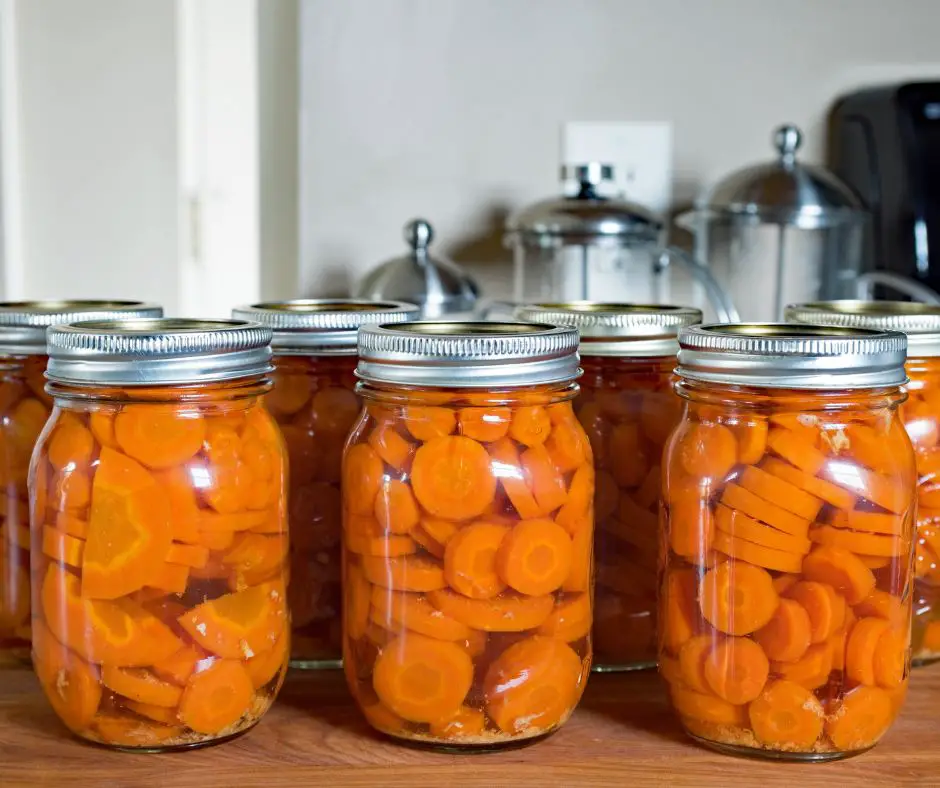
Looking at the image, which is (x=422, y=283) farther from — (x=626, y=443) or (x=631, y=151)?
(x=626, y=443)

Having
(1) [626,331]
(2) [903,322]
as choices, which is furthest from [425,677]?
(2) [903,322]

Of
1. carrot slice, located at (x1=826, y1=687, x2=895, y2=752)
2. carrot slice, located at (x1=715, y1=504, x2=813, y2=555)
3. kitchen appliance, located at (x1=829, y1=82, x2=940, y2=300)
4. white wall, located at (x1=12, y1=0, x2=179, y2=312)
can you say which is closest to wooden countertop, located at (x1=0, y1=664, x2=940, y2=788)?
carrot slice, located at (x1=826, y1=687, x2=895, y2=752)

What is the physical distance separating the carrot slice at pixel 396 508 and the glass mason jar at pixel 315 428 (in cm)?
11

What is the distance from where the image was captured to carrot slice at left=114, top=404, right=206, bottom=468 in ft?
1.93

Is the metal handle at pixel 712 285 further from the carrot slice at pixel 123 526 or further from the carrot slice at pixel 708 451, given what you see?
the carrot slice at pixel 123 526

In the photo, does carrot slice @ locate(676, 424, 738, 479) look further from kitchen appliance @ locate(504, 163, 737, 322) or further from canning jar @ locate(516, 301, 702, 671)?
kitchen appliance @ locate(504, 163, 737, 322)

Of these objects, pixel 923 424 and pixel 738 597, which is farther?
pixel 923 424

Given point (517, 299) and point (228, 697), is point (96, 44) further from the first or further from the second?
point (228, 697)

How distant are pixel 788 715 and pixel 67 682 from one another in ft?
1.23

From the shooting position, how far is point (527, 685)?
603 millimetres

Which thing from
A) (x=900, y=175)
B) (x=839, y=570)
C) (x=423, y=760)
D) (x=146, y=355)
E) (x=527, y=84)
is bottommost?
(x=423, y=760)

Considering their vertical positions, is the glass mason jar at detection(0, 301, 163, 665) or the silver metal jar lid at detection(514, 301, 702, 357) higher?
the silver metal jar lid at detection(514, 301, 702, 357)

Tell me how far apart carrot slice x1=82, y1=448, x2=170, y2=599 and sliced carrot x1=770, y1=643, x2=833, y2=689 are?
0.32 m

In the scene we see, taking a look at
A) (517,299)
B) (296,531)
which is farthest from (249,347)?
(517,299)
